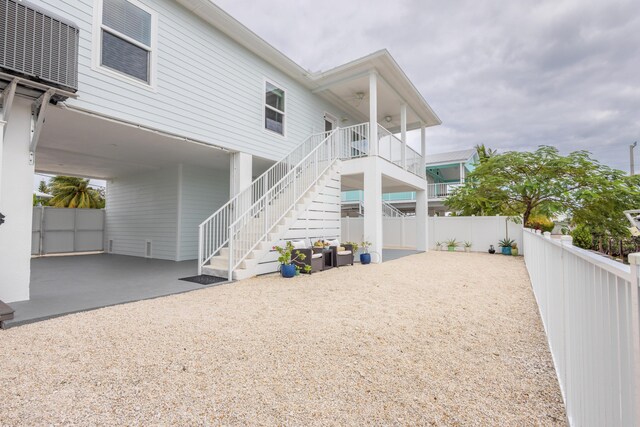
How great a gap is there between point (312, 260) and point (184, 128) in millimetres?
4064

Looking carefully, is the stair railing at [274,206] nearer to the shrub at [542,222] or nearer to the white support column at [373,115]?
the white support column at [373,115]

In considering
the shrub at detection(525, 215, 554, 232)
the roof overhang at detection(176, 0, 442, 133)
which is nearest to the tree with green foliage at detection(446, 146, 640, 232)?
the shrub at detection(525, 215, 554, 232)

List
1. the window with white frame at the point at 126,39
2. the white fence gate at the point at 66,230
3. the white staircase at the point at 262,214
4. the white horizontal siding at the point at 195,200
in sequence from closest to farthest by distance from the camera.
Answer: the window with white frame at the point at 126,39
the white staircase at the point at 262,214
the white horizontal siding at the point at 195,200
the white fence gate at the point at 66,230

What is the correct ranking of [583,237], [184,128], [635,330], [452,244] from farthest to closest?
[452,244], [583,237], [184,128], [635,330]

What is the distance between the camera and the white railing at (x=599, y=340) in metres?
0.91

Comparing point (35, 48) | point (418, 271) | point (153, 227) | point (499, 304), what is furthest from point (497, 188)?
point (35, 48)

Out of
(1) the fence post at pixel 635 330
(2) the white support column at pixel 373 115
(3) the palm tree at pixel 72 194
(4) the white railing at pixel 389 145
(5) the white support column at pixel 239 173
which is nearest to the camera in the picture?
(1) the fence post at pixel 635 330

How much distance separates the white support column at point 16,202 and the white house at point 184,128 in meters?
0.02

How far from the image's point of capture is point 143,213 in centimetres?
1041

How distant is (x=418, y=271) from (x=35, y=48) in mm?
7906

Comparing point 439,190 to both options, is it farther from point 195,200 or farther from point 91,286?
point 91,286

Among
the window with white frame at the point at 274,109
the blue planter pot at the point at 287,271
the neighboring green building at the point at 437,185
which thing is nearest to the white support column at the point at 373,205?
the window with white frame at the point at 274,109

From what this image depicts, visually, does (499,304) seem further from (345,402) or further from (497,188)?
(497,188)

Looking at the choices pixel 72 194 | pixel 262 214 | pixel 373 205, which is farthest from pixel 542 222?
pixel 72 194
